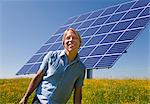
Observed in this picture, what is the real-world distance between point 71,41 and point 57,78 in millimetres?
417

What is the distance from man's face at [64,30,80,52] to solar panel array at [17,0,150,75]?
7286 millimetres

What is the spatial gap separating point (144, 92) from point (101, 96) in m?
1.03

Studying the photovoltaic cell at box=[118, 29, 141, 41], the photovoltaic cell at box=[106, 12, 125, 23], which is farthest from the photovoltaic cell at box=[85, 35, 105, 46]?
the photovoltaic cell at box=[118, 29, 141, 41]

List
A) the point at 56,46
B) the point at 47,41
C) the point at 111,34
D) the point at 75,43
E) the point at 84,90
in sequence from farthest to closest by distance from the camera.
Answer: the point at 47,41 < the point at 56,46 < the point at 111,34 < the point at 84,90 < the point at 75,43

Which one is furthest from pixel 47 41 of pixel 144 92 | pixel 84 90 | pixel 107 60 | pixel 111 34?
pixel 144 92

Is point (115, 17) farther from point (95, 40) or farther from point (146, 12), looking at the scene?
point (146, 12)

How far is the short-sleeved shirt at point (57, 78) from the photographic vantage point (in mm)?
3893

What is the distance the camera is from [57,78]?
3.92m

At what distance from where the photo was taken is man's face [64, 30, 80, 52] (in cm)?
389

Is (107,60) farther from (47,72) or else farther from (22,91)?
(47,72)

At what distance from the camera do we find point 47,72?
3939 mm

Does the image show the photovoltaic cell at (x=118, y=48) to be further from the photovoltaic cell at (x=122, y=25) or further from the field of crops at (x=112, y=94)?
the field of crops at (x=112, y=94)

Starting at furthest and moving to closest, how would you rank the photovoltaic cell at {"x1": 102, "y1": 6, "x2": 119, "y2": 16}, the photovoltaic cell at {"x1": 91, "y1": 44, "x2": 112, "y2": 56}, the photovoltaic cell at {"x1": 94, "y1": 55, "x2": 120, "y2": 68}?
the photovoltaic cell at {"x1": 102, "y1": 6, "x2": 119, "y2": 16}, the photovoltaic cell at {"x1": 91, "y1": 44, "x2": 112, "y2": 56}, the photovoltaic cell at {"x1": 94, "y1": 55, "x2": 120, "y2": 68}

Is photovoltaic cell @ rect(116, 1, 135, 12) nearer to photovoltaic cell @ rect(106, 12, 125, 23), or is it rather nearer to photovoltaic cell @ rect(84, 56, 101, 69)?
photovoltaic cell @ rect(106, 12, 125, 23)
